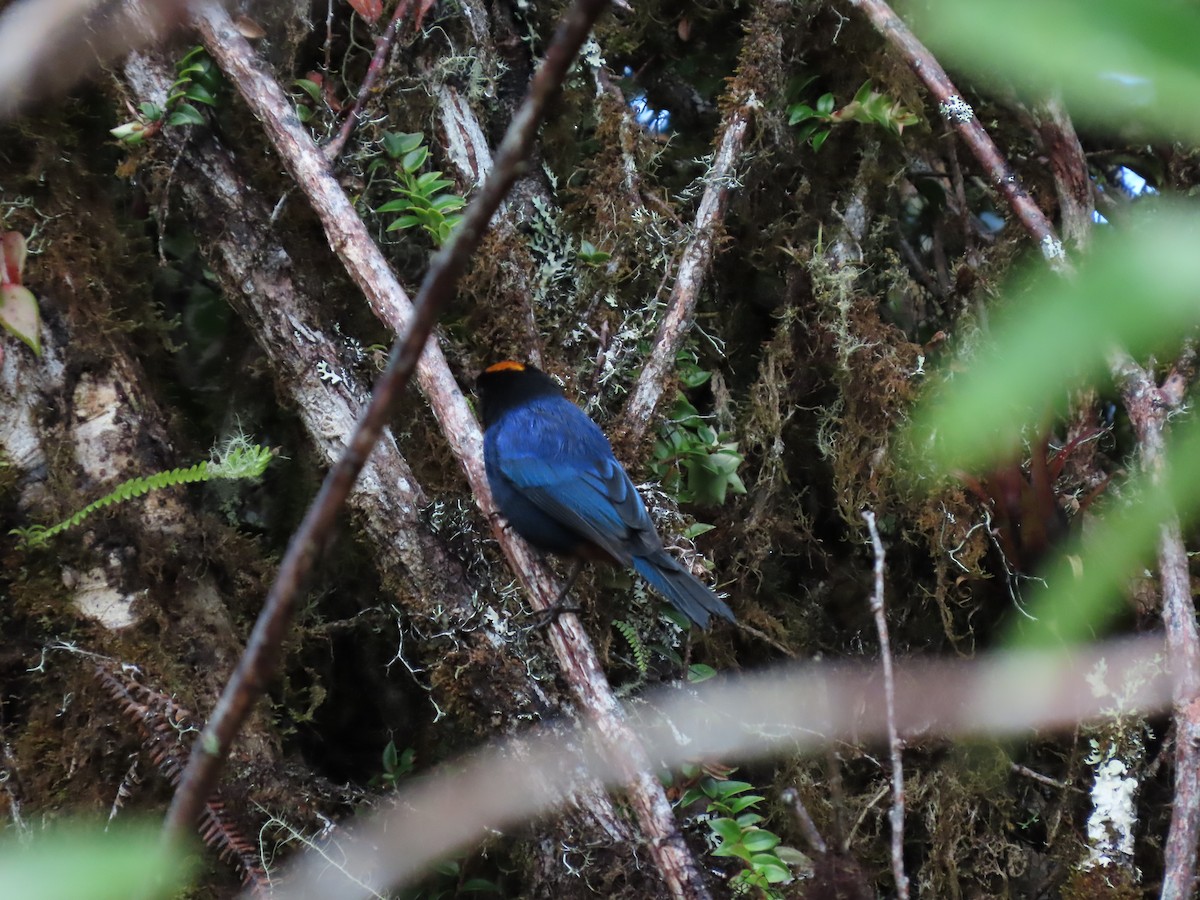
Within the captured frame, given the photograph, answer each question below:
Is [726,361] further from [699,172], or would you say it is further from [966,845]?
[966,845]

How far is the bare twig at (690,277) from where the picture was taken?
350 cm

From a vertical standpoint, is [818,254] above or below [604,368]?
above

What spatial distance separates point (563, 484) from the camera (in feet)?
12.0

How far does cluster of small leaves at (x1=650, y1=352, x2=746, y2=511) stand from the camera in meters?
3.53

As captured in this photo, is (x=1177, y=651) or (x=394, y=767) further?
(x=394, y=767)

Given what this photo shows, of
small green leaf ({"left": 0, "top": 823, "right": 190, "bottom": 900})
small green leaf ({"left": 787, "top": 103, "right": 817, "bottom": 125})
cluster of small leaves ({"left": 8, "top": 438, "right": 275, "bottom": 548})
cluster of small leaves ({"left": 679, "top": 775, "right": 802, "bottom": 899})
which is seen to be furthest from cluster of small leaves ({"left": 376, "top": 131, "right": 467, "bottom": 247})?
small green leaf ({"left": 0, "top": 823, "right": 190, "bottom": 900})

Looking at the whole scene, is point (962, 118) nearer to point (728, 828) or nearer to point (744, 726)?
point (744, 726)

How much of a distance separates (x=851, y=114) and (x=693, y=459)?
1.32 metres

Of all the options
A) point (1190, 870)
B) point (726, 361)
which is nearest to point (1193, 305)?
point (1190, 870)

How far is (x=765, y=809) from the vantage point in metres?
3.48

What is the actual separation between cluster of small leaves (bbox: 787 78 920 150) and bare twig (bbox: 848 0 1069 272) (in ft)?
0.63

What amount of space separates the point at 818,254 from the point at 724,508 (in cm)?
97

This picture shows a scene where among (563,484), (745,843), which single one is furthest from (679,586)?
(745,843)

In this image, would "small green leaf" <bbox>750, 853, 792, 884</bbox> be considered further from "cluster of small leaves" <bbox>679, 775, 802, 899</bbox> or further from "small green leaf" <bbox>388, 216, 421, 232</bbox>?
"small green leaf" <bbox>388, 216, 421, 232</bbox>
